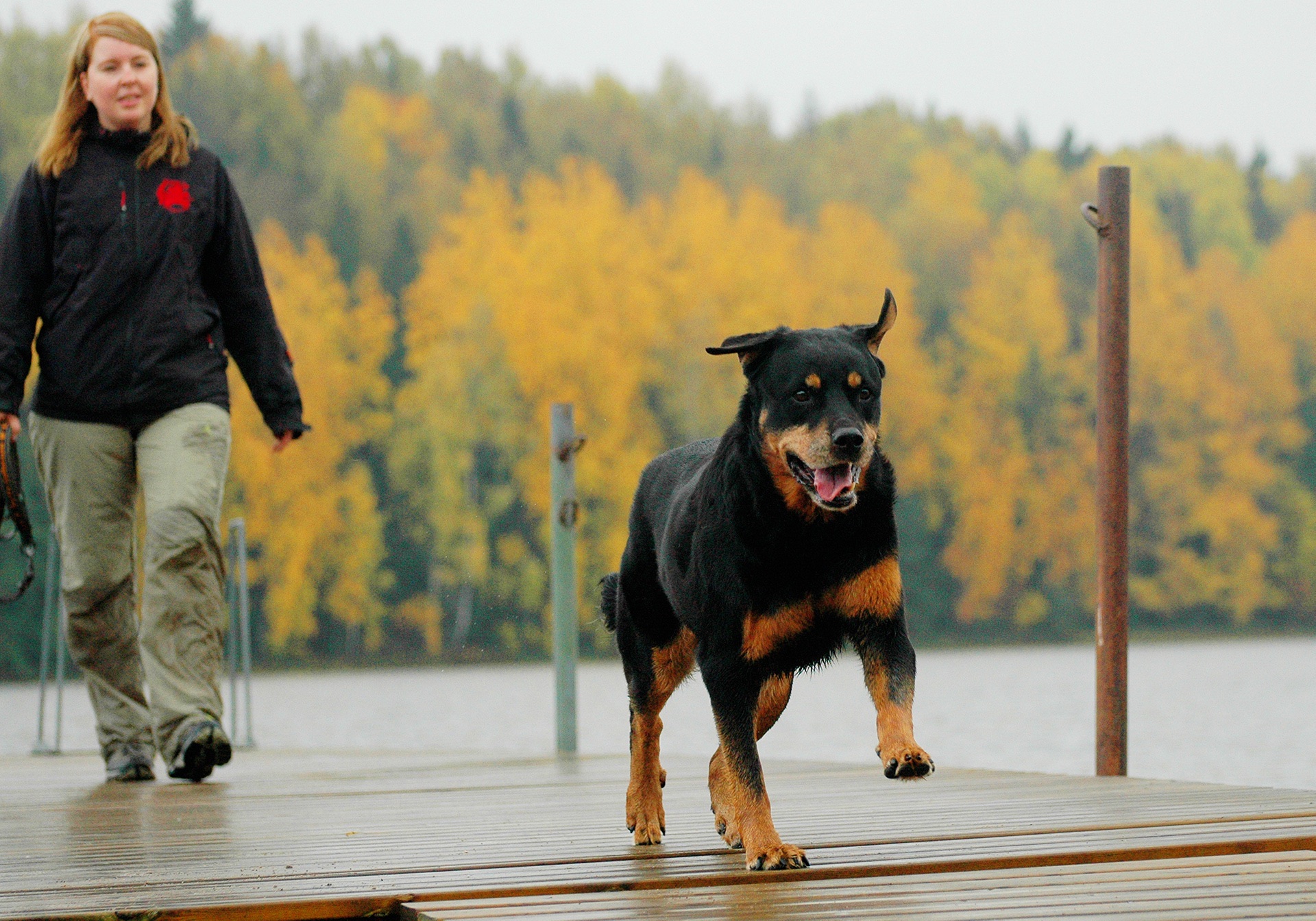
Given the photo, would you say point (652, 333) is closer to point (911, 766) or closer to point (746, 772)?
point (746, 772)

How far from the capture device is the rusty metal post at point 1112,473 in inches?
225

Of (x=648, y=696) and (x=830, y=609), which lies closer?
(x=830, y=609)

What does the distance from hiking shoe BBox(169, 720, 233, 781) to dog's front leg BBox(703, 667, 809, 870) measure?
236 cm

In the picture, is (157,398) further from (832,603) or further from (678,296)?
(678,296)

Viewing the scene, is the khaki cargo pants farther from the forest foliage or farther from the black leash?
the forest foliage

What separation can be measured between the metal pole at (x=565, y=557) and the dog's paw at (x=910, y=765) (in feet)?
14.0

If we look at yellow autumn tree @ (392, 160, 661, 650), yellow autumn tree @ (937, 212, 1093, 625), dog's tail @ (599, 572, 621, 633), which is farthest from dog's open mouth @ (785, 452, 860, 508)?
yellow autumn tree @ (937, 212, 1093, 625)

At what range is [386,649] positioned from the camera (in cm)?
4238

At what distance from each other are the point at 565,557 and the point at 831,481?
13.9ft

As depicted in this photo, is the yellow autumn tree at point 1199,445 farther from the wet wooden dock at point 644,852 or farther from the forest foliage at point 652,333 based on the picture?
the wet wooden dock at point 644,852

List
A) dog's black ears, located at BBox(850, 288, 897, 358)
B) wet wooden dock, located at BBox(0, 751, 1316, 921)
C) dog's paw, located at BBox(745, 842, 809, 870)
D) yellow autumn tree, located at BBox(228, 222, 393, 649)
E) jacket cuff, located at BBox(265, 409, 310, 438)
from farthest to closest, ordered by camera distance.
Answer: yellow autumn tree, located at BBox(228, 222, 393, 649), jacket cuff, located at BBox(265, 409, 310, 438), dog's black ears, located at BBox(850, 288, 897, 358), dog's paw, located at BBox(745, 842, 809, 870), wet wooden dock, located at BBox(0, 751, 1316, 921)

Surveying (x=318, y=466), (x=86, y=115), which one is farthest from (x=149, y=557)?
(x=318, y=466)

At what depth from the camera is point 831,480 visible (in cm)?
350

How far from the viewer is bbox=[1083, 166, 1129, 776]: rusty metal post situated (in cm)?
573
